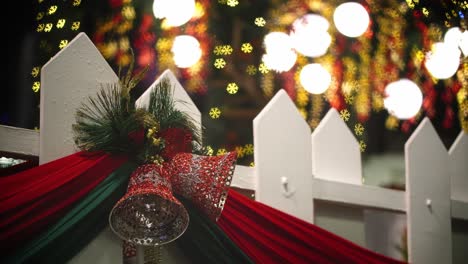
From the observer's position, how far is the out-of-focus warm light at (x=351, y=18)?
387 cm

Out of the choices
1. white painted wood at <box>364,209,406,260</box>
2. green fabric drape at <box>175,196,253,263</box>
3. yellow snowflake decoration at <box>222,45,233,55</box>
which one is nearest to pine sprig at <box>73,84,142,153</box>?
green fabric drape at <box>175,196,253,263</box>

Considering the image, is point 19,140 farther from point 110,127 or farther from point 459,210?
point 459,210

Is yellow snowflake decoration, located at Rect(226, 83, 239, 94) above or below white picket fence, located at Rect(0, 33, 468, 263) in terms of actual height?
above

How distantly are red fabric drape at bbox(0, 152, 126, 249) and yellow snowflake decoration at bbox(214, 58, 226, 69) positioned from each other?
7.69ft

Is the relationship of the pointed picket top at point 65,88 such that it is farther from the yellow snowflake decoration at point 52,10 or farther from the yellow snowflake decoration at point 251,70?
the yellow snowflake decoration at point 251,70

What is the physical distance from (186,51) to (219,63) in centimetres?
28

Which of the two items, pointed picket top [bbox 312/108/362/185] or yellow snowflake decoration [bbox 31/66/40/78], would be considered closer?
pointed picket top [bbox 312/108/362/185]

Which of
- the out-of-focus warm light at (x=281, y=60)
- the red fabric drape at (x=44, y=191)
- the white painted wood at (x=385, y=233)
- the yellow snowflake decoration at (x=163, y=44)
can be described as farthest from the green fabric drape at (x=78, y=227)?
the white painted wood at (x=385, y=233)

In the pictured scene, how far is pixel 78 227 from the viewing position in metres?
1.40

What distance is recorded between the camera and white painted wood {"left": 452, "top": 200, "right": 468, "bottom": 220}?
111 inches

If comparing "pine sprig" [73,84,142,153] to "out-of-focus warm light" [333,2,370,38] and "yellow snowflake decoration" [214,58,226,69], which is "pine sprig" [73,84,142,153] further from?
"out-of-focus warm light" [333,2,370,38]

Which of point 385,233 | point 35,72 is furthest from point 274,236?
point 385,233

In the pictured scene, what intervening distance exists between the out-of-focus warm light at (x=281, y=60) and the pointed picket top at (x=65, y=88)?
2325mm

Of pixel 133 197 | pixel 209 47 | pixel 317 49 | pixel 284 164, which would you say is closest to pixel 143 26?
pixel 209 47
